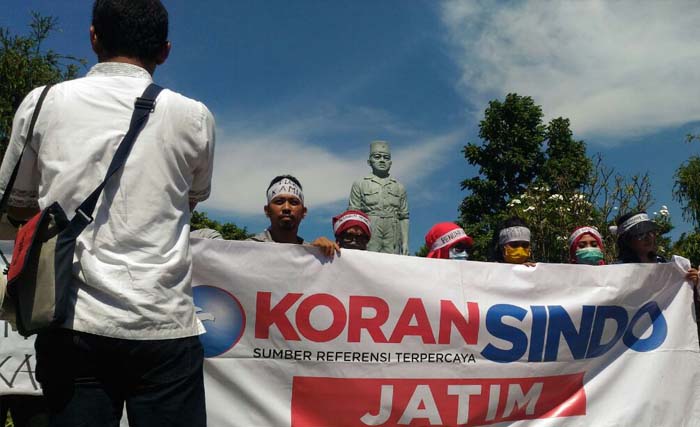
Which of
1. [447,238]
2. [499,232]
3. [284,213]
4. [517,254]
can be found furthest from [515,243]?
[284,213]

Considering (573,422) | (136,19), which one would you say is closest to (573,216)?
(573,422)

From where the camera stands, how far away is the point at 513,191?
105ft

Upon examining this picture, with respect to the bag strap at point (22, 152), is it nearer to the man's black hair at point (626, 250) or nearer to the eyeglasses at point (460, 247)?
the eyeglasses at point (460, 247)

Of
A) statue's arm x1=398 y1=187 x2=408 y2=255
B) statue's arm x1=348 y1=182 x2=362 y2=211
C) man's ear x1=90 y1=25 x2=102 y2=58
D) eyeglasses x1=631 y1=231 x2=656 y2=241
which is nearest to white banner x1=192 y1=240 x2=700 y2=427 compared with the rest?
eyeglasses x1=631 y1=231 x2=656 y2=241

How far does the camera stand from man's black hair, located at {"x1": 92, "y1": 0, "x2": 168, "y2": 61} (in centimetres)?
209

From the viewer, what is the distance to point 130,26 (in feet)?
6.92

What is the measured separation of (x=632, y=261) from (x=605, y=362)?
1.03m

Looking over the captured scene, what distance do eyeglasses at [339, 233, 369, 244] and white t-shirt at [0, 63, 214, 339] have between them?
2.98m

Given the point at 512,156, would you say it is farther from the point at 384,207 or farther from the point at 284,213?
the point at 284,213

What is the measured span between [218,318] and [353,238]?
4.61ft

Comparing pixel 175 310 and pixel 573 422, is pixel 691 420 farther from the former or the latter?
pixel 175 310

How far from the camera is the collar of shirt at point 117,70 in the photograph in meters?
2.11

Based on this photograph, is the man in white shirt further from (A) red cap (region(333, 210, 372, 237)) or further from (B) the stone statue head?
(B) the stone statue head

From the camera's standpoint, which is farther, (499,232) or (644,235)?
(499,232)
